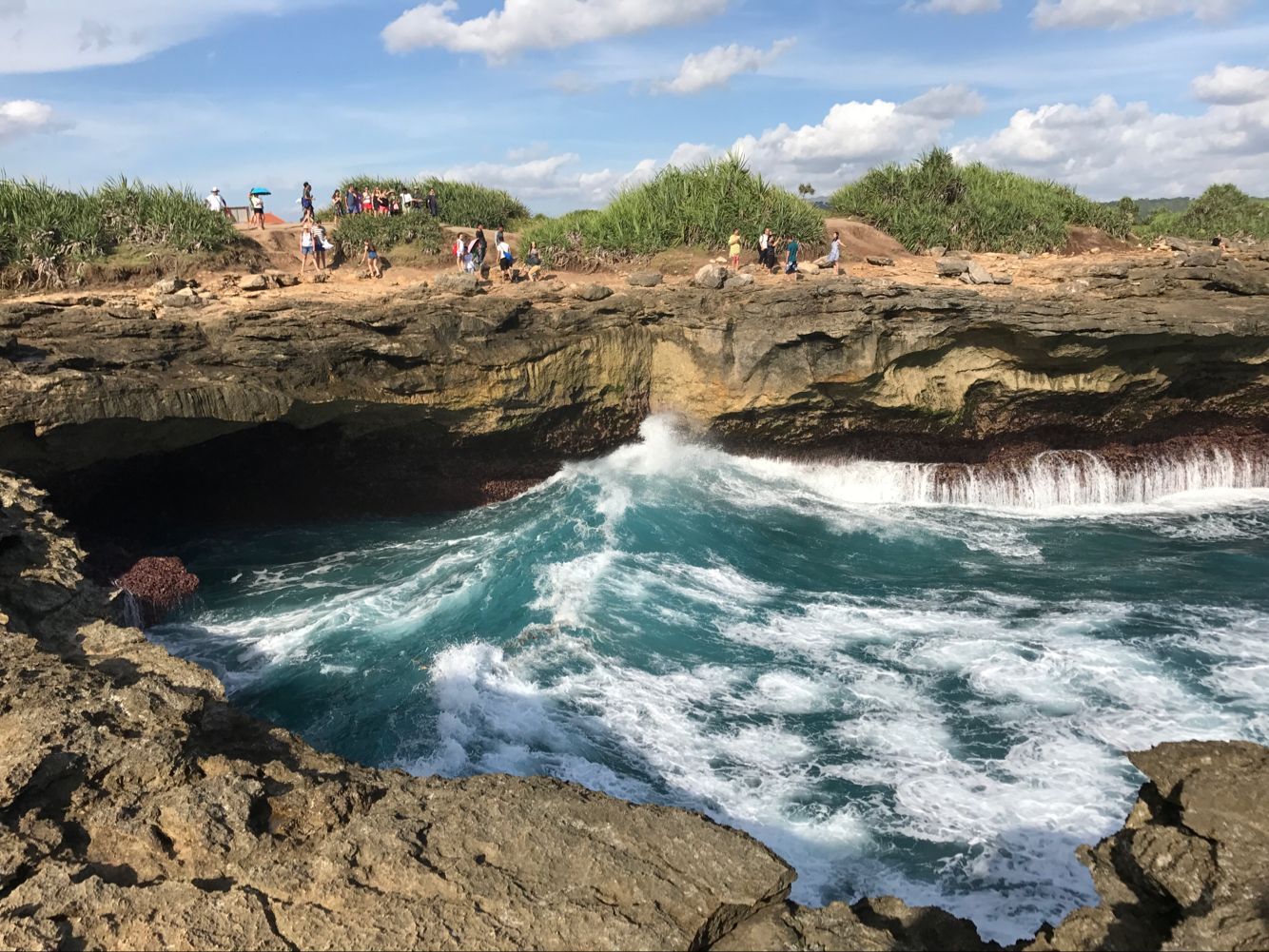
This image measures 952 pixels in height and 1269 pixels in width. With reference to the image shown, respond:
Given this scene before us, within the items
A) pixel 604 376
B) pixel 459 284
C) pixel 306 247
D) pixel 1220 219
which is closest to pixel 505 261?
pixel 459 284

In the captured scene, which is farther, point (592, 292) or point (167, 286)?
point (592, 292)

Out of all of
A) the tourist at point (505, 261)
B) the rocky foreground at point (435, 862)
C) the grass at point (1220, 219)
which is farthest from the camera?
the grass at point (1220, 219)

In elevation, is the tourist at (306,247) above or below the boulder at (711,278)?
above

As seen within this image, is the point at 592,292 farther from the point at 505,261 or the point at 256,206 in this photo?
the point at 256,206

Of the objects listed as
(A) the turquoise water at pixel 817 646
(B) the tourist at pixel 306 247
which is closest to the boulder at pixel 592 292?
(A) the turquoise water at pixel 817 646

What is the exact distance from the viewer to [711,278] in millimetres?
18203

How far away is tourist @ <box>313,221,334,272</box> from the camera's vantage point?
20250 mm

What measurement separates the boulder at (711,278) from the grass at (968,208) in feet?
26.3

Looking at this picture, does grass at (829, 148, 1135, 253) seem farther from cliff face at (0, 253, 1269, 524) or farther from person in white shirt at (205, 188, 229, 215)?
person in white shirt at (205, 188, 229, 215)

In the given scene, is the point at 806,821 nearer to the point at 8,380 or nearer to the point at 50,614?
the point at 50,614

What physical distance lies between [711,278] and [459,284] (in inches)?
209

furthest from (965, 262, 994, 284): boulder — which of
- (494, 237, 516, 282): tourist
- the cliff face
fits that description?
(494, 237, 516, 282): tourist

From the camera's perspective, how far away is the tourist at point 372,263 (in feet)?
66.5

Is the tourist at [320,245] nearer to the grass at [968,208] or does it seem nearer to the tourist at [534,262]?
the tourist at [534,262]
